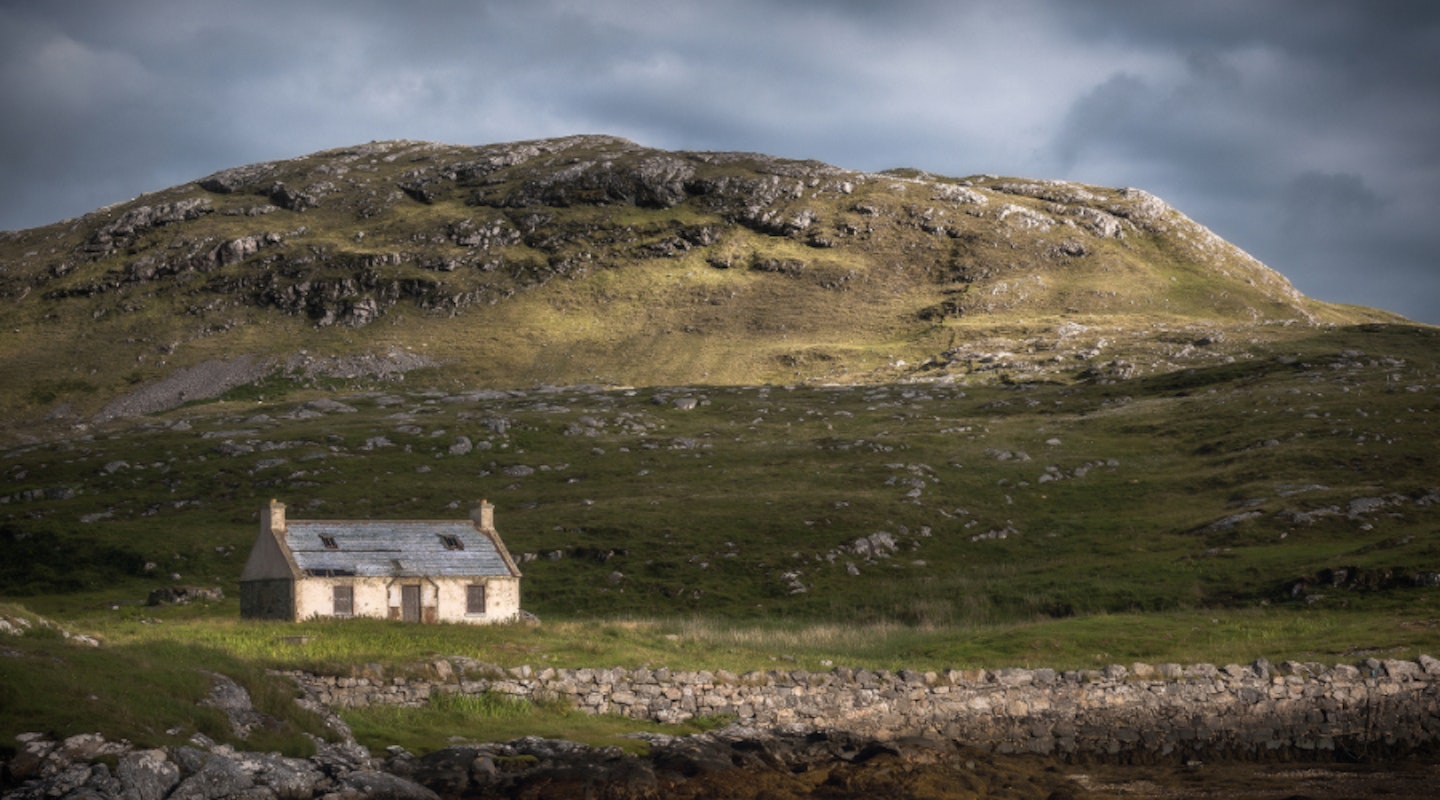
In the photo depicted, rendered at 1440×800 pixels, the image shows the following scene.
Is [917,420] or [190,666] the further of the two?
[917,420]

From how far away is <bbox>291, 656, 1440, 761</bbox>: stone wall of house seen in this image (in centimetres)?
3691

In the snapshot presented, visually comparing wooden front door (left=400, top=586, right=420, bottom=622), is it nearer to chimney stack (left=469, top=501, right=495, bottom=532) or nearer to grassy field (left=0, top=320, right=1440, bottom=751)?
grassy field (left=0, top=320, right=1440, bottom=751)

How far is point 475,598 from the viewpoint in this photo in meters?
56.2

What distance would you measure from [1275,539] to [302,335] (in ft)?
537

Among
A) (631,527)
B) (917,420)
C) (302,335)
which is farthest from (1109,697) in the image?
(302,335)

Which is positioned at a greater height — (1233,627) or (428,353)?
A: (428,353)

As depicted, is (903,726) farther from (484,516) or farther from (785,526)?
(785,526)

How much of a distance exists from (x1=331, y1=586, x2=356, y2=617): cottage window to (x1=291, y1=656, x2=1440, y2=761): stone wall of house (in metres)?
18.1

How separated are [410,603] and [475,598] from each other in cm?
296

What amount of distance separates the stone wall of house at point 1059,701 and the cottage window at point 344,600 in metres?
18.1

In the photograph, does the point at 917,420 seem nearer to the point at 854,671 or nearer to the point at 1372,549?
the point at 1372,549

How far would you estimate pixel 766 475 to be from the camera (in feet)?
326

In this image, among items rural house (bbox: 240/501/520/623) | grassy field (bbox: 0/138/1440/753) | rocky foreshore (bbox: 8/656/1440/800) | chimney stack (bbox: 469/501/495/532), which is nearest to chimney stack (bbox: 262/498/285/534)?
rural house (bbox: 240/501/520/623)

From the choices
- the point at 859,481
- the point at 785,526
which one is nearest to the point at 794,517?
the point at 785,526
